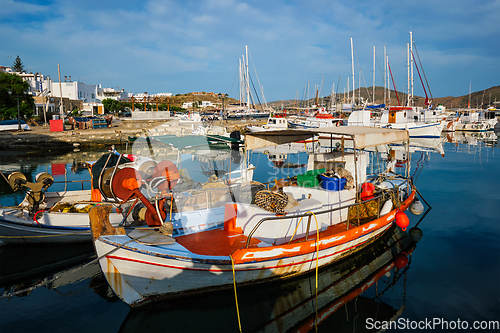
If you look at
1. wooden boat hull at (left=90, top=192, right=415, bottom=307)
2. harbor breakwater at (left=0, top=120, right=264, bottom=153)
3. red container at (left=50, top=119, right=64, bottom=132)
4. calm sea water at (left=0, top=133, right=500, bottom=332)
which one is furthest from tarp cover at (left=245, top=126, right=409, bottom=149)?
red container at (left=50, top=119, right=64, bottom=132)

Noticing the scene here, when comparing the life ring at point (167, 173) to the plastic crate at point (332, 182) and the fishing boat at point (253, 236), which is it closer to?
the fishing boat at point (253, 236)

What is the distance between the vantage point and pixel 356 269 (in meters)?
8.09

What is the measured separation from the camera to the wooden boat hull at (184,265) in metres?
5.64

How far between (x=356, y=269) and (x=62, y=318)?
7.03 metres

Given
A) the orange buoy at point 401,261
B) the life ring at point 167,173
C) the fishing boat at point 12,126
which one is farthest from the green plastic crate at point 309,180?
the fishing boat at point 12,126

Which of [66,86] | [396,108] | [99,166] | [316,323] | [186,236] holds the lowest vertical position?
[316,323]

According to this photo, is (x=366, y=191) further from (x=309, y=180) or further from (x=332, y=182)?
(x=309, y=180)

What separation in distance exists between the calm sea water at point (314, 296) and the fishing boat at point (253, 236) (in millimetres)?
402

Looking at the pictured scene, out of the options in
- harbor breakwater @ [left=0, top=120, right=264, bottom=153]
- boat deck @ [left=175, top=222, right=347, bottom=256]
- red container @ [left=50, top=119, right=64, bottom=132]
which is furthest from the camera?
red container @ [left=50, top=119, right=64, bottom=132]

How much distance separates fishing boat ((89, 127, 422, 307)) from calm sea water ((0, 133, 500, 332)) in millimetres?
402

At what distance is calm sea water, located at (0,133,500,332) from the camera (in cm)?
603

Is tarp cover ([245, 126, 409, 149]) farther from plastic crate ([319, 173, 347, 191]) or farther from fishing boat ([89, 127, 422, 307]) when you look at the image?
plastic crate ([319, 173, 347, 191])

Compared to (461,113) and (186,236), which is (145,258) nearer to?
(186,236)

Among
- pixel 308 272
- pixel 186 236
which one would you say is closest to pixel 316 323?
pixel 308 272
